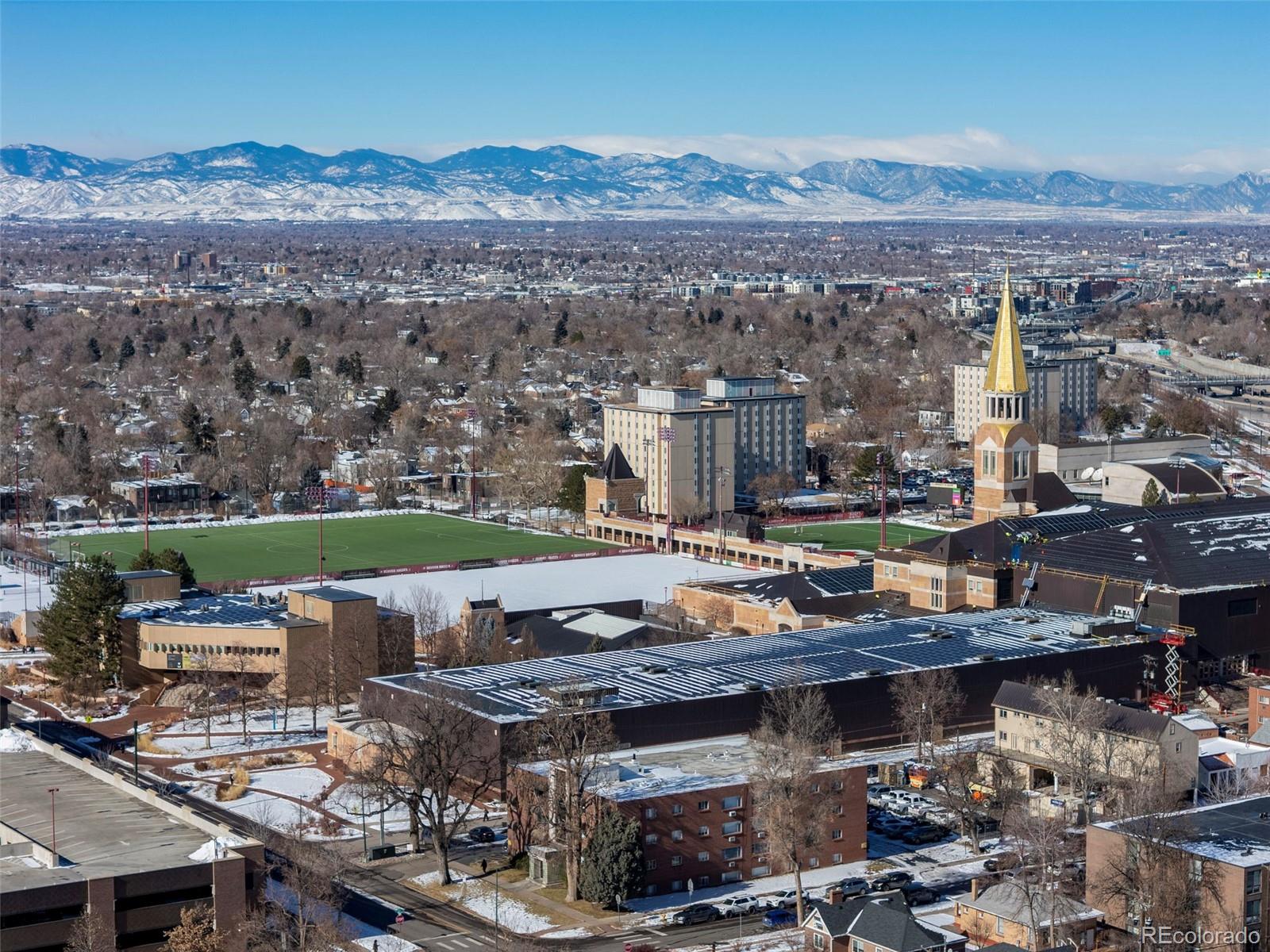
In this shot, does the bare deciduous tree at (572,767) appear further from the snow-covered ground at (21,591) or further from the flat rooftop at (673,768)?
the snow-covered ground at (21,591)

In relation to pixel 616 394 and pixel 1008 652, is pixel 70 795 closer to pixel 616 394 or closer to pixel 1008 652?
pixel 1008 652

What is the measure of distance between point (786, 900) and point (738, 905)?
77 cm

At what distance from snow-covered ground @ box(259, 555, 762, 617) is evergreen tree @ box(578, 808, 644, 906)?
83.3 feet

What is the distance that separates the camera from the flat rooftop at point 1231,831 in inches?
1212

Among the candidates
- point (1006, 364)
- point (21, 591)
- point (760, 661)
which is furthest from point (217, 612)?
point (1006, 364)

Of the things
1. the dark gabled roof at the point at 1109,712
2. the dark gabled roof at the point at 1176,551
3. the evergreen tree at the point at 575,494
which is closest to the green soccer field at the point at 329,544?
the evergreen tree at the point at 575,494

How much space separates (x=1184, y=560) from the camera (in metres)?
51.5

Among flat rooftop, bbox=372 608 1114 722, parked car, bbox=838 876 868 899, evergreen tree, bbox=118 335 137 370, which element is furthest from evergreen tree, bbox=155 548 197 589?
evergreen tree, bbox=118 335 137 370

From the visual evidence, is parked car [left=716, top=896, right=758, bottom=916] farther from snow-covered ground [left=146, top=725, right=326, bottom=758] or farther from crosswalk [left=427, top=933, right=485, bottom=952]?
snow-covered ground [left=146, top=725, right=326, bottom=758]

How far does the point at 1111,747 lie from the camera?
38031 mm

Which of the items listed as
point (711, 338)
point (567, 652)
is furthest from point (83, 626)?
point (711, 338)

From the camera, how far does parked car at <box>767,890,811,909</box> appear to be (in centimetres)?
3366

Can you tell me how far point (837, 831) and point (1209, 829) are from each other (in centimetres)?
637

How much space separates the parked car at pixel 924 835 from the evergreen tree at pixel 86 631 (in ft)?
68.4
